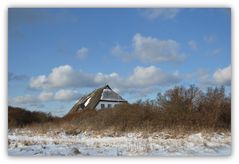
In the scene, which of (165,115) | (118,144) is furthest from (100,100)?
(165,115)

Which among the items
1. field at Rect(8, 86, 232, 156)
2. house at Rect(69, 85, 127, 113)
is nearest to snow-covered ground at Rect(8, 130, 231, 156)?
field at Rect(8, 86, 232, 156)

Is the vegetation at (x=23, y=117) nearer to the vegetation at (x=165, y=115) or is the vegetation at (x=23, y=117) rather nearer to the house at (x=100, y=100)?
the vegetation at (x=165, y=115)

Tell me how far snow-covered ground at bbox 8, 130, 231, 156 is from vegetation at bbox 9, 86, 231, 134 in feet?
0.24

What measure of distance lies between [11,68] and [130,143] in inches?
47.4

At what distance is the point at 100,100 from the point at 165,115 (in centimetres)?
58

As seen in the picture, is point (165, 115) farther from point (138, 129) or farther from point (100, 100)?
point (100, 100)

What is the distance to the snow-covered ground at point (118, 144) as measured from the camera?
202 inches

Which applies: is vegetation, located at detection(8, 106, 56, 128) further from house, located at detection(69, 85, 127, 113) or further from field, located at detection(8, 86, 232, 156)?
house, located at detection(69, 85, 127, 113)

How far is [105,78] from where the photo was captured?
16.9 ft

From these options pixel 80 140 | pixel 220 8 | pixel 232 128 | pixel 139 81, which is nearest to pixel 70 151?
pixel 80 140

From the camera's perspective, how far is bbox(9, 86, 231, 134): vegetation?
515cm

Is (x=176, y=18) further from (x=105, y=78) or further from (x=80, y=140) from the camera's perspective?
(x=80, y=140)

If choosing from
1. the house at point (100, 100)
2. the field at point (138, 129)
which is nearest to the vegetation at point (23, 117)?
the field at point (138, 129)

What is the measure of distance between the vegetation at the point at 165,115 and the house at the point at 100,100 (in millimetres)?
43
